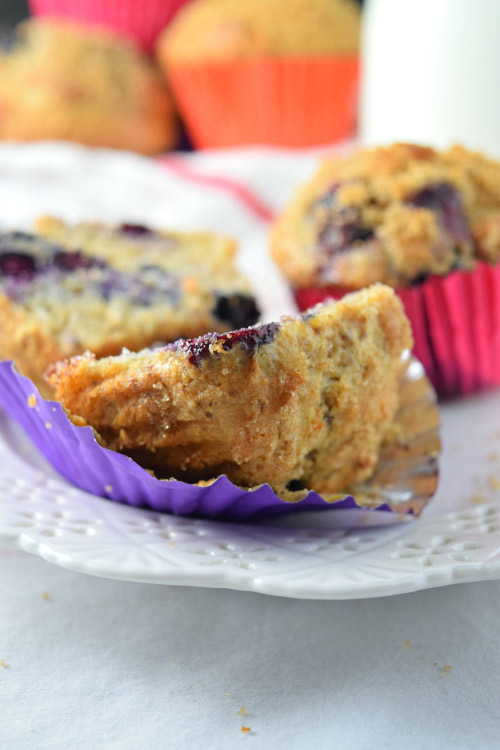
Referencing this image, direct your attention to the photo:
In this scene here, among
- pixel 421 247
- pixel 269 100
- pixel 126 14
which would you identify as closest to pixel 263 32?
pixel 269 100

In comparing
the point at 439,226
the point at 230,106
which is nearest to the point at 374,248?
the point at 439,226

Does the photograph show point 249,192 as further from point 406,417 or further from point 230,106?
point 406,417

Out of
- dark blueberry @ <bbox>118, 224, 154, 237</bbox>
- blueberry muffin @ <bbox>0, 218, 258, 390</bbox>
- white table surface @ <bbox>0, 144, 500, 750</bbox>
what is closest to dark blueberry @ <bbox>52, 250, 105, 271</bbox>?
blueberry muffin @ <bbox>0, 218, 258, 390</bbox>

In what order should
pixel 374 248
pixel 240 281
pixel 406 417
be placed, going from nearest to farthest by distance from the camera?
pixel 406 417
pixel 374 248
pixel 240 281

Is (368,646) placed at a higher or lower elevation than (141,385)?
lower

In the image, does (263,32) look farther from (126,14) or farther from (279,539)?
(279,539)

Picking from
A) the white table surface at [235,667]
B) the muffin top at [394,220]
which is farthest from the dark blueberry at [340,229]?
the white table surface at [235,667]

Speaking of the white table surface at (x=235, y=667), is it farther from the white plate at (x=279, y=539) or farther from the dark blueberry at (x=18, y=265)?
the dark blueberry at (x=18, y=265)
